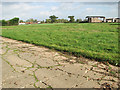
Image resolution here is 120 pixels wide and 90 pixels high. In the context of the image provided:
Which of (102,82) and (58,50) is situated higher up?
(58,50)

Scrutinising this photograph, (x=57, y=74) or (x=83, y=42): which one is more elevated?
(x=83, y=42)

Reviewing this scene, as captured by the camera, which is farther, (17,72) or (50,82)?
(17,72)

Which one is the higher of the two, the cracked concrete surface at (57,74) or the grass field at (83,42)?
the grass field at (83,42)

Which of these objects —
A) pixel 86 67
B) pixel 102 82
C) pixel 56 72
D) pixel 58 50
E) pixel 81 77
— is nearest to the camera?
pixel 102 82

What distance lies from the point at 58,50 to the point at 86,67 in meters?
1.82

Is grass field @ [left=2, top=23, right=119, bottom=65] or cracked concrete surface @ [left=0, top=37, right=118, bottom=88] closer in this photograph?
cracked concrete surface @ [left=0, top=37, right=118, bottom=88]

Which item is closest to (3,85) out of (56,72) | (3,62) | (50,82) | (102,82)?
(50,82)

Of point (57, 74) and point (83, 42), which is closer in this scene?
point (57, 74)

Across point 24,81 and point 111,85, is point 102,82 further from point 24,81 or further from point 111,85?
point 24,81

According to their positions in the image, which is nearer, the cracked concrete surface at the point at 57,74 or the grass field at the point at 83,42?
the cracked concrete surface at the point at 57,74

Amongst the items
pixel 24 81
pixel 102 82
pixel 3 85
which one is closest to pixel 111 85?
pixel 102 82

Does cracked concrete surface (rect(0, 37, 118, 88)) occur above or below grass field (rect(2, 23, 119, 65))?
below

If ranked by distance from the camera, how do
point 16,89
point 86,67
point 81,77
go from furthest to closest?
point 86,67 < point 81,77 < point 16,89

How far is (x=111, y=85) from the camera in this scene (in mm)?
2064
